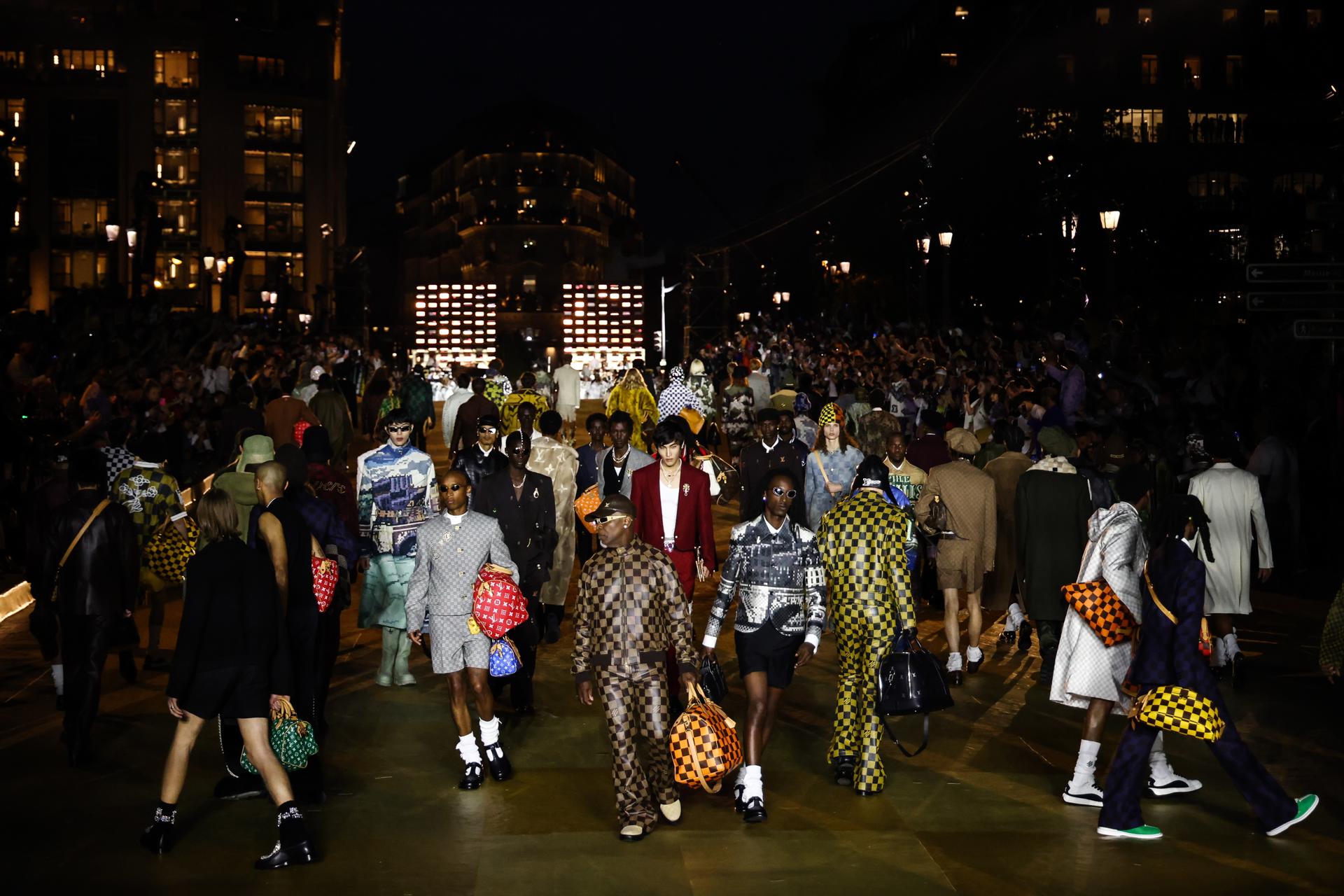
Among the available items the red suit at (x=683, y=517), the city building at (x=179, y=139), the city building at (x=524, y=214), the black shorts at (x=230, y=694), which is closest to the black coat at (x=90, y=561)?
the black shorts at (x=230, y=694)

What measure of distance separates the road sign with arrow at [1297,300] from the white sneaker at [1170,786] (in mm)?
7551

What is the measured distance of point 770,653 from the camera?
7551 millimetres

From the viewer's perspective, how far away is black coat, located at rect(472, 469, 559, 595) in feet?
33.3

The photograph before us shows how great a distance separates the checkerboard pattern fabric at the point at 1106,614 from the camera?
7.78 metres

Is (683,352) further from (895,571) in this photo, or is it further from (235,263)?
(895,571)

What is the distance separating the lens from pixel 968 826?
7.46 m

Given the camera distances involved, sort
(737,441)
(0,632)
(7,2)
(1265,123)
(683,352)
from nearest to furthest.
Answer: (0,632) < (737,441) < (1265,123) < (683,352) < (7,2)

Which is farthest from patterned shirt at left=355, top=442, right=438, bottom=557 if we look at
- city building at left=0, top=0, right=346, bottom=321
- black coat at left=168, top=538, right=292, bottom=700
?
city building at left=0, top=0, right=346, bottom=321

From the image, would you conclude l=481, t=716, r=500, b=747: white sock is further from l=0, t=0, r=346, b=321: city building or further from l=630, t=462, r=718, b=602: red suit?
l=0, t=0, r=346, b=321: city building

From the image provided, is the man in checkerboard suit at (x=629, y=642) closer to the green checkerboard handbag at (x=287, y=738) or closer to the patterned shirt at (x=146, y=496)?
the green checkerboard handbag at (x=287, y=738)

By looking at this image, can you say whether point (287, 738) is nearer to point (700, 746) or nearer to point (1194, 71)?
point (700, 746)

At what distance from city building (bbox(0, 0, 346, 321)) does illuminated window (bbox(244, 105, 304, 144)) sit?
3.5 inches

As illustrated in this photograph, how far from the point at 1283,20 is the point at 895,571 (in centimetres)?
5241

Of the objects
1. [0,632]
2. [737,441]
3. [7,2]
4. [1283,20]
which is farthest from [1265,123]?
[7,2]
